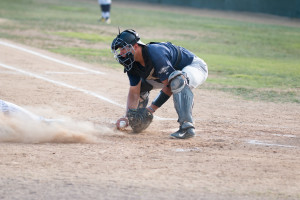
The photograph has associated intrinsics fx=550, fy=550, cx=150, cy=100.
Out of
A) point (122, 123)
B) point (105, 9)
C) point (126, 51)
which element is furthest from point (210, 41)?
point (126, 51)

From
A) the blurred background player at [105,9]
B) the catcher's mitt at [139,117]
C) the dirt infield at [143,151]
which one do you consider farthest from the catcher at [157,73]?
the blurred background player at [105,9]

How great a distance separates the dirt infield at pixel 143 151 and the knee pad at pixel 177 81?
619 millimetres

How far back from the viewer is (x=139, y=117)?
657 cm

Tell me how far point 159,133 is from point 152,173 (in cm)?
194

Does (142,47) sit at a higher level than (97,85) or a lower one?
higher

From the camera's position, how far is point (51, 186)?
4559 millimetres

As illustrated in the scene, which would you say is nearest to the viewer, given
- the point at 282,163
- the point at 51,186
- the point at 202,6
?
the point at 51,186

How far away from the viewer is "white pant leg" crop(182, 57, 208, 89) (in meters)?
6.66

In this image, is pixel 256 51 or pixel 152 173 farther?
pixel 256 51

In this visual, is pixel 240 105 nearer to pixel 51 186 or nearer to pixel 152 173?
pixel 152 173

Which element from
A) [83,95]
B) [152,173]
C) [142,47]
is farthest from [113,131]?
[83,95]

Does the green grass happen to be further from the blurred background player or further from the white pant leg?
the white pant leg

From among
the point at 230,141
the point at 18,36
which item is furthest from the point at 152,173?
the point at 18,36

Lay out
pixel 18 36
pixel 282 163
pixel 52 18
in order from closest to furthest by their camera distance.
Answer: pixel 282 163 → pixel 18 36 → pixel 52 18
